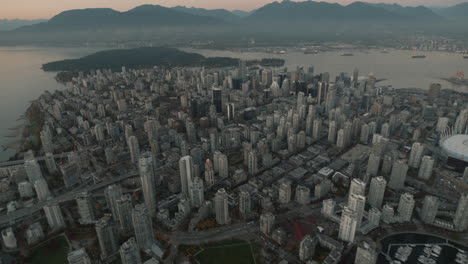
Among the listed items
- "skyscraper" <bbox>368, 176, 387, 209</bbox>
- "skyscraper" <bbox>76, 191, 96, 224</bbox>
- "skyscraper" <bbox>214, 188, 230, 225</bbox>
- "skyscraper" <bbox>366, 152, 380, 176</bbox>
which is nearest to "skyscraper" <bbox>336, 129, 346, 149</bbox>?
"skyscraper" <bbox>366, 152, 380, 176</bbox>

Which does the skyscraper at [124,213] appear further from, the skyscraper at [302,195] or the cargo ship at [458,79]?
the cargo ship at [458,79]

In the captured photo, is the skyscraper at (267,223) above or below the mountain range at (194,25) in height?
below

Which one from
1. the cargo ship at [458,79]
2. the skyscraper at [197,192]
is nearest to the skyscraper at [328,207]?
the skyscraper at [197,192]

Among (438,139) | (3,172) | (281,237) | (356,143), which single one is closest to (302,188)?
(281,237)

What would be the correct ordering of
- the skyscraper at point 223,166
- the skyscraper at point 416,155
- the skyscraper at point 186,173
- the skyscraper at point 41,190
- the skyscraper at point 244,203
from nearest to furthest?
the skyscraper at point 244,203 → the skyscraper at point 186,173 → the skyscraper at point 41,190 → the skyscraper at point 223,166 → the skyscraper at point 416,155

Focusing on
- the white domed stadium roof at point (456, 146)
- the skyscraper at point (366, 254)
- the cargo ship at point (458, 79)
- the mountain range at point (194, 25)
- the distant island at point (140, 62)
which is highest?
the mountain range at point (194, 25)

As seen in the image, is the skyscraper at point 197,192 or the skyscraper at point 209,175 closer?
the skyscraper at point 197,192

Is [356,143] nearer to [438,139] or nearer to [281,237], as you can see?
[438,139]
